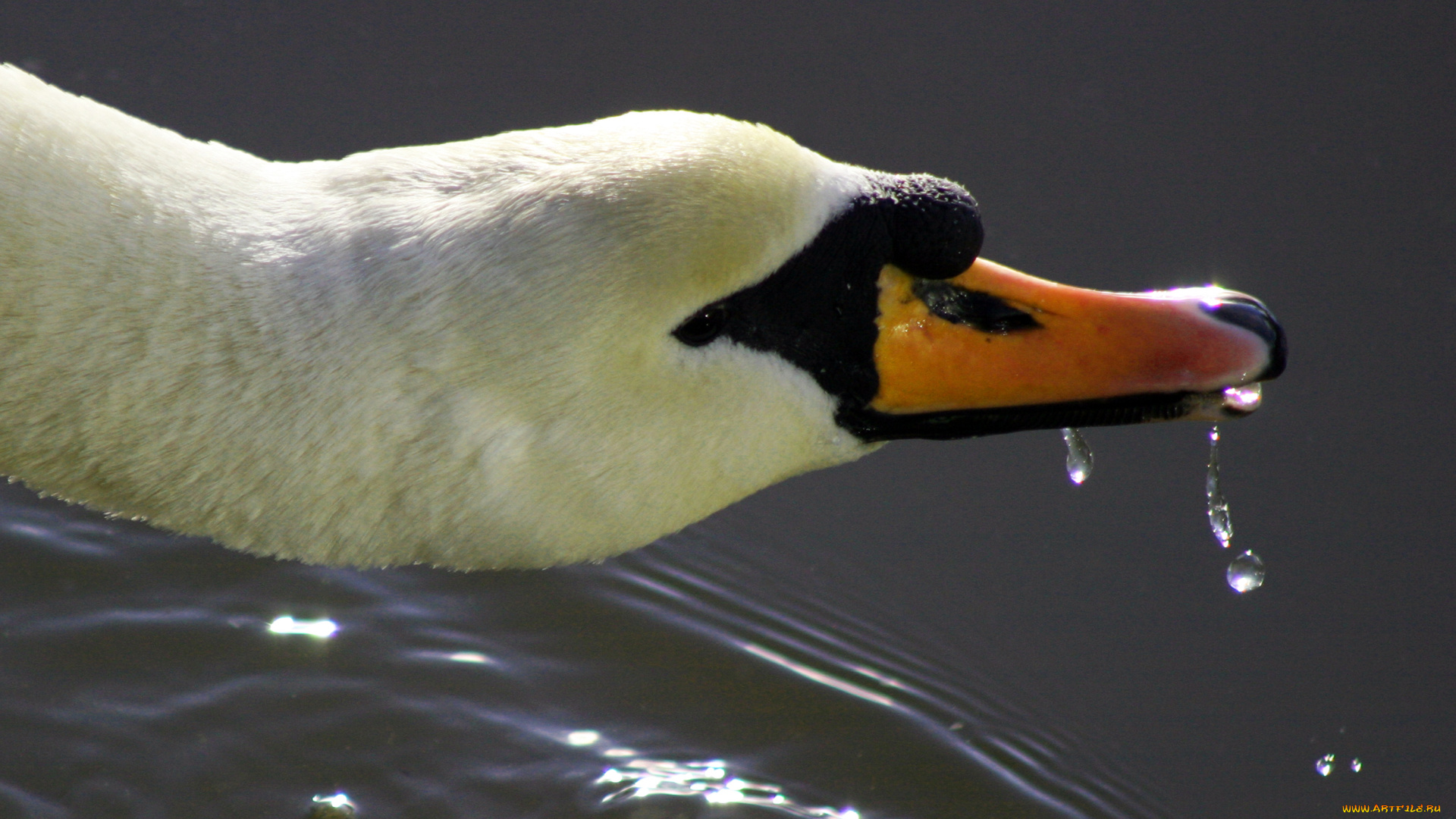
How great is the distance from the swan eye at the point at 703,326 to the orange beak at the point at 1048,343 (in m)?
0.45

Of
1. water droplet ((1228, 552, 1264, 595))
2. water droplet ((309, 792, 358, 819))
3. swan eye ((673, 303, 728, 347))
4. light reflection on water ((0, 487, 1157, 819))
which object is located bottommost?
water droplet ((309, 792, 358, 819))

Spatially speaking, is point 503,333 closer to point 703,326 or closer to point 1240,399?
point 703,326

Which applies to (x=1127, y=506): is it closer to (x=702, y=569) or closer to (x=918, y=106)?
(x=702, y=569)

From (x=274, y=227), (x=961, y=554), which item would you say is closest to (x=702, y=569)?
(x=961, y=554)

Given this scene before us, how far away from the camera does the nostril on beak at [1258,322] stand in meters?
3.69

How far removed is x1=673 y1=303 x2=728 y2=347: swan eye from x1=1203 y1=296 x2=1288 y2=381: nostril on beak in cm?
127

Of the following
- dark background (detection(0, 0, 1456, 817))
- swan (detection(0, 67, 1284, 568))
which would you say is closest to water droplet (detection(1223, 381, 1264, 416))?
swan (detection(0, 67, 1284, 568))

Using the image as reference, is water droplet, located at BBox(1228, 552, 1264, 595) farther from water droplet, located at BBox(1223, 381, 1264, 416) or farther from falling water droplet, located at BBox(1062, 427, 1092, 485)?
water droplet, located at BBox(1223, 381, 1264, 416)

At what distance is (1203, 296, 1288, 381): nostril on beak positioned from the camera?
3691 millimetres

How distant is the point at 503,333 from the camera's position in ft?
11.2

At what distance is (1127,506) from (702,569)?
1827mm

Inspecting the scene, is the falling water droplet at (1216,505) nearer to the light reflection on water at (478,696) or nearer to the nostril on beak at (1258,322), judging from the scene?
the nostril on beak at (1258,322)

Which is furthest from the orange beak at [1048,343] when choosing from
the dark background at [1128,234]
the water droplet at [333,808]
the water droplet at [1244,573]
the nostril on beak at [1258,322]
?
the water droplet at [333,808]

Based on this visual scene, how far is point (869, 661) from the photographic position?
5.90 metres
